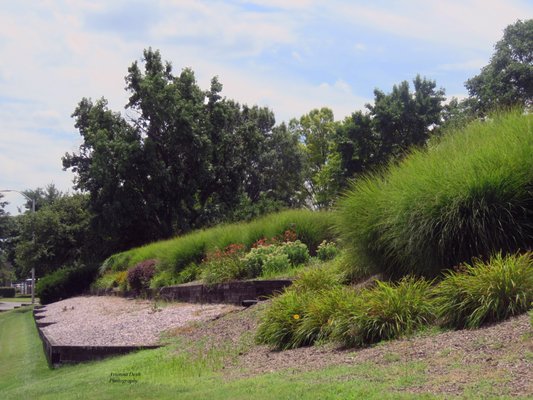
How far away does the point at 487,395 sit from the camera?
15.2ft

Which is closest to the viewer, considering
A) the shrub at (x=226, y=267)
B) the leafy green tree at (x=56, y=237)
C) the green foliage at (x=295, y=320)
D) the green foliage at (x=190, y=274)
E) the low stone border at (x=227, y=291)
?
the green foliage at (x=295, y=320)

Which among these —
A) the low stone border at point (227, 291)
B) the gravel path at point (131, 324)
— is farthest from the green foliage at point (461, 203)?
the gravel path at point (131, 324)

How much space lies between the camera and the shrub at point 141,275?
21.9 metres

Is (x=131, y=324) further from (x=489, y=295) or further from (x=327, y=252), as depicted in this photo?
(x=489, y=295)

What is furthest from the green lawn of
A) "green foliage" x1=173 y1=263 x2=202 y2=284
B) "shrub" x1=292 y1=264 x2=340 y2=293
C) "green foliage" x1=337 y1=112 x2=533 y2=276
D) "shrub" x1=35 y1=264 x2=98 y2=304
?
"shrub" x1=35 y1=264 x2=98 y2=304

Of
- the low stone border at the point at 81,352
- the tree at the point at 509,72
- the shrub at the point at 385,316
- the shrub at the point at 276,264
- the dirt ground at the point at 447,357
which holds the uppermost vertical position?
the tree at the point at 509,72

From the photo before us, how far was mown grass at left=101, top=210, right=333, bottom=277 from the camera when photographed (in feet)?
53.2

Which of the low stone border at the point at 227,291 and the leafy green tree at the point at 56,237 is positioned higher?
the leafy green tree at the point at 56,237

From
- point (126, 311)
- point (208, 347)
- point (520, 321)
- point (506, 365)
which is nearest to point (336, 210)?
point (208, 347)

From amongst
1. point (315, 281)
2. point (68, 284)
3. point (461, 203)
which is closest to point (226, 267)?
point (315, 281)

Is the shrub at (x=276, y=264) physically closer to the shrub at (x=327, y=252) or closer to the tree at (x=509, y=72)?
the shrub at (x=327, y=252)

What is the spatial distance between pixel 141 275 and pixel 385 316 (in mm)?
15854

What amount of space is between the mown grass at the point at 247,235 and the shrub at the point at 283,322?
5.72 meters

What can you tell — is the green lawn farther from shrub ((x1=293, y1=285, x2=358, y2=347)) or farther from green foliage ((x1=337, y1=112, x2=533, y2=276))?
green foliage ((x1=337, y1=112, x2=533, y2=276))
